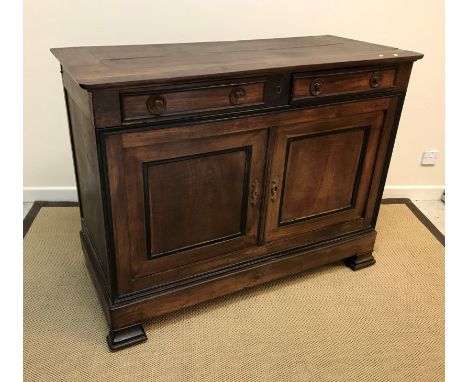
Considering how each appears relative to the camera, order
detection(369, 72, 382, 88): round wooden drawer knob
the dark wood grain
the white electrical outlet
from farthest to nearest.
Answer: the white electrical outlet
detection(369, 72, 382, 88): round wooden drawer knob
the dark wood grain

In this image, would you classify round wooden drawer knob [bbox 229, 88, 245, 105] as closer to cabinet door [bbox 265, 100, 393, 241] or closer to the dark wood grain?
the dark wood grain

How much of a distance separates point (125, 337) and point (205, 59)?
38.7 inches

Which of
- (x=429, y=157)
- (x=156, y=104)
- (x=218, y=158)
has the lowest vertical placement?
(x=429, y=157)

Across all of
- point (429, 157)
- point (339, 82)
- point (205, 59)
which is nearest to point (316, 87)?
point (339, 82)

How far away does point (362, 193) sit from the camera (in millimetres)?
1768

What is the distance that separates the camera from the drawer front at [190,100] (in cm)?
117

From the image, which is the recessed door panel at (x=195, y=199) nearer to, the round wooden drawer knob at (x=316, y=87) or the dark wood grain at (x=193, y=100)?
the dark wood grain at (x=193, y=100)

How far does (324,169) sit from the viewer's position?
63.5 inches

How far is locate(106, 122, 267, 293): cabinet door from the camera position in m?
1.25

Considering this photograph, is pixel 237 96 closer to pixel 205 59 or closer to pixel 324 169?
pixel 205 59

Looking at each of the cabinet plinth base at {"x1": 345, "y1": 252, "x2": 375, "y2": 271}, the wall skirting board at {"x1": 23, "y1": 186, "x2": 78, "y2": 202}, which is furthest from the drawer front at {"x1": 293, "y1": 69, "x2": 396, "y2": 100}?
the wall skirting board at {"x1": 23, "y1": 186, "x2": 78, "y2": 202}
